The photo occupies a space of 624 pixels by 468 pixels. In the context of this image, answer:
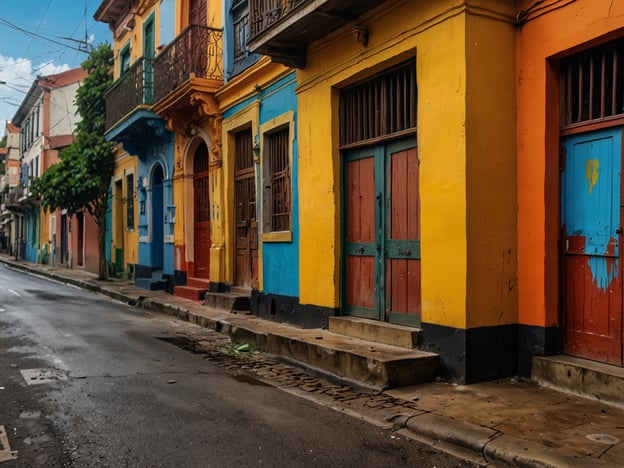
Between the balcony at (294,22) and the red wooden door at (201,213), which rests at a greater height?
the balcony at (294,22)

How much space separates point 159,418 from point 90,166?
15.9 meters

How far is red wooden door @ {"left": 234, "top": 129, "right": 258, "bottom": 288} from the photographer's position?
36.6 ft

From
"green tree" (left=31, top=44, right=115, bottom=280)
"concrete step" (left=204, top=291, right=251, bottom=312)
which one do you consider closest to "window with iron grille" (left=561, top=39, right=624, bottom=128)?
"concrete step" (left=204, top=291, right=251, bottom=312)

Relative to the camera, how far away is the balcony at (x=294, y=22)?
7.23m

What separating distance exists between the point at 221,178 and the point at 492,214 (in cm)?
724

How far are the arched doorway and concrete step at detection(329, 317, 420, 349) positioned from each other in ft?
31.8

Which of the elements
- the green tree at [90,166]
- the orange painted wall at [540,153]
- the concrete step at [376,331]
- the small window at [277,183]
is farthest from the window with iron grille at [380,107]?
the green tree at [90,166]

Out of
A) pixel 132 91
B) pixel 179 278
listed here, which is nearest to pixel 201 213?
pixel 179 278

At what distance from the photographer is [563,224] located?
5.68m

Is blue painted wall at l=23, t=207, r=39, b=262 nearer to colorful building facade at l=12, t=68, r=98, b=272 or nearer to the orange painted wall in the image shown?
colorful building facade at l=12, t=68, r=98, b=272

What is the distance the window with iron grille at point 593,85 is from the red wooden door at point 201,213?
30.3 feet

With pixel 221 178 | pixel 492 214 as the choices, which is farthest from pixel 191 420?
pixel 221 178

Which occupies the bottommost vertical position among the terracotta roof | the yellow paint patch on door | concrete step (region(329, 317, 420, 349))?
concrete step (region(329, 317, 420, 349))

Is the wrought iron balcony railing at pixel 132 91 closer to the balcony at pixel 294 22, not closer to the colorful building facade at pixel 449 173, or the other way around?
the colorful building facade at pixel 449 173
